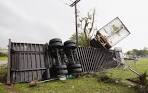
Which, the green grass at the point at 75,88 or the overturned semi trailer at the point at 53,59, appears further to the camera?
the overturned semi trailer at the point at 53,59

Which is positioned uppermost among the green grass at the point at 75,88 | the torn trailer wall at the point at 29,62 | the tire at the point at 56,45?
the tire at the point at 56,45

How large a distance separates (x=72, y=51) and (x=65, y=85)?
203 inches

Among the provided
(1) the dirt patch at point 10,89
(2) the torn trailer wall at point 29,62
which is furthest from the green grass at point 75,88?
(2) the torn trailer wall at point 29,62

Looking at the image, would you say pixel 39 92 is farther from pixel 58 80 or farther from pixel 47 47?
pixel 47 47

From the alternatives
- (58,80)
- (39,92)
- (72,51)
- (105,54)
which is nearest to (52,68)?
(58,80)

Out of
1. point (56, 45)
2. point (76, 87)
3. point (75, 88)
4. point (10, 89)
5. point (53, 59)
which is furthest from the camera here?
point (53, 59)

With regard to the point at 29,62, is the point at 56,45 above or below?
above

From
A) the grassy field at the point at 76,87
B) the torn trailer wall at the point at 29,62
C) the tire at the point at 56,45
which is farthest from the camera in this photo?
the tire at the point at 56,45

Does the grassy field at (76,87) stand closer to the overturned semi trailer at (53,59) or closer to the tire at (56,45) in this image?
the overturned semi trailer at (53,59)

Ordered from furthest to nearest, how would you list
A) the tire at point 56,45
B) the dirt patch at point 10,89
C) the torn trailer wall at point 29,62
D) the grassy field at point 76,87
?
the tire at point 56,45, the torn trailer wall at point 29,62, the grassy field at point 76,87, the dirt patch at point 10,89

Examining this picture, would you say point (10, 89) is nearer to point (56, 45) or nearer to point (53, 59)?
point (53, 59)

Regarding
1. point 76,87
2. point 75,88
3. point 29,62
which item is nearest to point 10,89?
point 29,62

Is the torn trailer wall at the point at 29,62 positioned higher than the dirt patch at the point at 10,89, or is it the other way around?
the torn trailer wall at the point at 29,62

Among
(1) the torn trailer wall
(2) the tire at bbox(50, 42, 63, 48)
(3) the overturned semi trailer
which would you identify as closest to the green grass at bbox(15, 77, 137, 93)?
(1) the torn trailer wall
